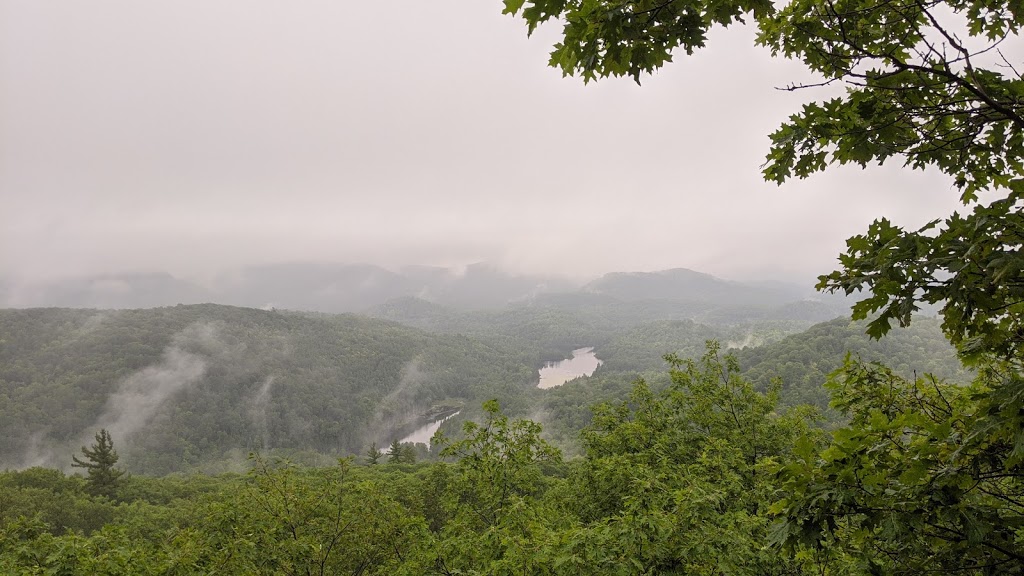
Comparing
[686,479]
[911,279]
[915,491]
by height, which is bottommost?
[686,479]

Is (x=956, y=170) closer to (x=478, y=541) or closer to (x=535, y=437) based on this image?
(x=478, y=541)

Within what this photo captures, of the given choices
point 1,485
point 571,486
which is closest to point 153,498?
point 1,485

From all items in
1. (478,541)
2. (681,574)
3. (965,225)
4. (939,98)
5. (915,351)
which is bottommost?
(915,351)

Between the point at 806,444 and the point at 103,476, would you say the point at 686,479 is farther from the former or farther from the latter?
the point at 103,476

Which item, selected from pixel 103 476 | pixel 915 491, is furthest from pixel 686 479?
pixel 103 476

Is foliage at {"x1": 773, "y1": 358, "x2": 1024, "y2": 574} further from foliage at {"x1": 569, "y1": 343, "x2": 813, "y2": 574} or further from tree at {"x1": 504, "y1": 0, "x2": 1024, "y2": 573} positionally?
foliage at {"x1": 569, "y1": 343, "x2": 813, "y2": 574}

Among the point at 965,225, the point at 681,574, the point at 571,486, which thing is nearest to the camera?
the point at 965,225

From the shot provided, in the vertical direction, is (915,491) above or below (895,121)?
below

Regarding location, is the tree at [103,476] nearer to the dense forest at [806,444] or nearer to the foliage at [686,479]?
the dense forest at [806,444]

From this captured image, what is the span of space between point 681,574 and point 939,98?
26.6 feet

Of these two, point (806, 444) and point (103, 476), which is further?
point (103, 476)

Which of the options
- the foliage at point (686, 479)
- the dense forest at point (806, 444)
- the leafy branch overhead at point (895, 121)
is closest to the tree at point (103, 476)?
the dense forest at point (806, 444)

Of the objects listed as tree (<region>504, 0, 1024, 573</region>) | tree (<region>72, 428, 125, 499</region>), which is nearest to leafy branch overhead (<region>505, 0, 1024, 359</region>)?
tree (<region>504, 0, 1024, 573</region>)

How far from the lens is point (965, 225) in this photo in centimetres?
368
